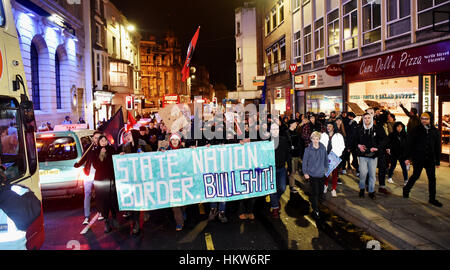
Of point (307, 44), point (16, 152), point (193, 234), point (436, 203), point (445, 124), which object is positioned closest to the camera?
point (16, 152)

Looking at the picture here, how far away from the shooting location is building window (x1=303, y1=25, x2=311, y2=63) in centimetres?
2330

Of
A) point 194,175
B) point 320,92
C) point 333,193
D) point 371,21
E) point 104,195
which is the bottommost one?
point 333,193

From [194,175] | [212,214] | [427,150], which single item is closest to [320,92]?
[427,150]

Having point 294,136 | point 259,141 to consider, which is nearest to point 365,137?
point 294,136

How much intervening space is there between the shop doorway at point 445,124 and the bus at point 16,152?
493 inches

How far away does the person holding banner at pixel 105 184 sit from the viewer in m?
6.28

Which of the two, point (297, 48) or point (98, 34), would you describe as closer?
point (297, 48)

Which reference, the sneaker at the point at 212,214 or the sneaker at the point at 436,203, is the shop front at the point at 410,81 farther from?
the sneaker at the point at 212,214

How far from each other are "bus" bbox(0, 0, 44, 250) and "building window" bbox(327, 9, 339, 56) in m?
18.0

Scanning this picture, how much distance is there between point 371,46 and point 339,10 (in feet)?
13.7

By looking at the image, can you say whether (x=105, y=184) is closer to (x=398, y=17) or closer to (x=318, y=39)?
(x=398, y=17)

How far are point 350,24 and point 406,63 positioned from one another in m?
5.76

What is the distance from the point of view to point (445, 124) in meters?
11.7
